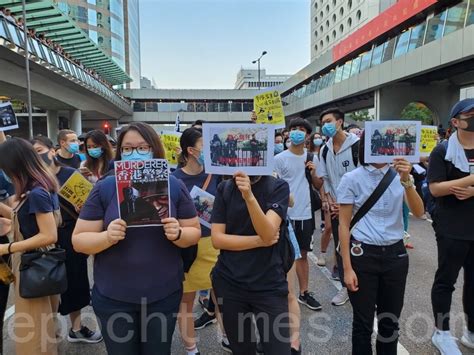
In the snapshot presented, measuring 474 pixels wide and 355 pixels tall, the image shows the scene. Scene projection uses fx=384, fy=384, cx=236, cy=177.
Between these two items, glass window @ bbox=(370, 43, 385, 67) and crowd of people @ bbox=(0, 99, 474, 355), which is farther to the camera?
glass window @ bbox=(370, 43, 385, 67)

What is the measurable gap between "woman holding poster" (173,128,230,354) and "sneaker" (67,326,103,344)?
3.05ft

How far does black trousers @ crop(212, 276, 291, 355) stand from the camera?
221 centimetres

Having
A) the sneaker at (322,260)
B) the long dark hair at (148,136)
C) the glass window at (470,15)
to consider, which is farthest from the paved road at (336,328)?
the glass window at (470,15)

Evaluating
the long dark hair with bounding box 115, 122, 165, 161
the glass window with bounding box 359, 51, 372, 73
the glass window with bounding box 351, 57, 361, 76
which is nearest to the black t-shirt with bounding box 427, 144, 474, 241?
the long dark hair with bounding box 115, 122, 165, 161

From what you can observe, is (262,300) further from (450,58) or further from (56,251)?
(450,58)

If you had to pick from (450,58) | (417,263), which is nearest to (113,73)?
(450,58)

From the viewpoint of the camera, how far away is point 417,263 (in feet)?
18.4

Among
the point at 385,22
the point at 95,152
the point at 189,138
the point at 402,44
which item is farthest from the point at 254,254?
the point at 385,22

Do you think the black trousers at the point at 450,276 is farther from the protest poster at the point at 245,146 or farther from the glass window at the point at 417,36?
the glass window at the point at 417,36

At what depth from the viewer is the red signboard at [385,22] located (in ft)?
61.5

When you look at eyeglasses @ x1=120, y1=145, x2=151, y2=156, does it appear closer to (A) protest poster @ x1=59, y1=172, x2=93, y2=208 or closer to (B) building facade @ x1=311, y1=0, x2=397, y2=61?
(A) protest poster @ x1=59, y1=172, x2=93, y2=208

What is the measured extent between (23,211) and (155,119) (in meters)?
52.4

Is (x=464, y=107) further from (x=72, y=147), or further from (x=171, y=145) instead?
(x=72, y=147)

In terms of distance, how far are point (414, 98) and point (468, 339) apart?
70.8ft
